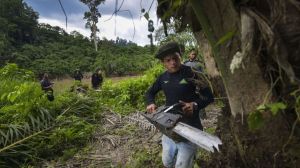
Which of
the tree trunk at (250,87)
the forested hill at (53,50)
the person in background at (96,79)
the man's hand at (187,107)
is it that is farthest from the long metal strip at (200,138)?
the forested hill at (53,50)

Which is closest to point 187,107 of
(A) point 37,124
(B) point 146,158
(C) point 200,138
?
(C) point 200,138

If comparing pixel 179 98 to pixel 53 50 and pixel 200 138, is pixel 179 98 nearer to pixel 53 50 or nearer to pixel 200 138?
pixel 200 138

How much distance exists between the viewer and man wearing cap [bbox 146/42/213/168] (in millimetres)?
3592

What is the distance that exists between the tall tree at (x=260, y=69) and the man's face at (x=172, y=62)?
2158mm

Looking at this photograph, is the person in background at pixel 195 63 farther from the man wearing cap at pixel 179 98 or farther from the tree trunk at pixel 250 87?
the tree trunk at pixel 250 87

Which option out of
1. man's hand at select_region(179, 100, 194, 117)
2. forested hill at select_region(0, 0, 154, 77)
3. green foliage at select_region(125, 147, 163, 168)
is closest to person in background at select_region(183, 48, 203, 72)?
man's hand at select_region(179, 100, 194, 117)

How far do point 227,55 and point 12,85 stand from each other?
22.3ft

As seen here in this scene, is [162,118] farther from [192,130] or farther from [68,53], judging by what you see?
[68,53]

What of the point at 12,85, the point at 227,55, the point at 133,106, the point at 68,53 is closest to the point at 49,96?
the point at 12,85

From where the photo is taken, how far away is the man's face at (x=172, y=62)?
3814 millimetres

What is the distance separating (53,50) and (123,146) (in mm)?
44221

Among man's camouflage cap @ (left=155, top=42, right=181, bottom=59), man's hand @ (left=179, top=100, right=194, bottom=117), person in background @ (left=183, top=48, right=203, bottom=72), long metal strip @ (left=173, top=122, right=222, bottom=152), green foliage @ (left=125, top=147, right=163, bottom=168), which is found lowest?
green foliage @ (left=125, top=147, right=163, bottom=168)

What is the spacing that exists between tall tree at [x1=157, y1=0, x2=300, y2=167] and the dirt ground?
340 cm

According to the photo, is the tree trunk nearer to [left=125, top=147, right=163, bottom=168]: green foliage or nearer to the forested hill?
[left=125, top=147, right=163, bottom=168]: green foliage
